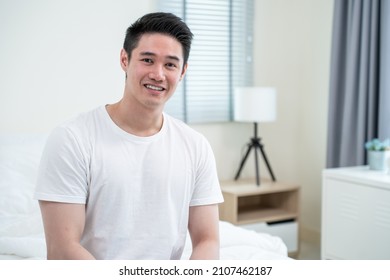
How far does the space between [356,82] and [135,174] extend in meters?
1.85

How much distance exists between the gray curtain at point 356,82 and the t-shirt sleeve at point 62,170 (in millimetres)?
Answer: 1865

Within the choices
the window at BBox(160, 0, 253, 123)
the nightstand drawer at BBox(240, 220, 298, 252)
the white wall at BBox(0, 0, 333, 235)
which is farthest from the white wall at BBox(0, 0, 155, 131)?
the nightstand drawer at BBox(240, 220, 298, 252)

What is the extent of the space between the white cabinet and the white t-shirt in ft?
4.01

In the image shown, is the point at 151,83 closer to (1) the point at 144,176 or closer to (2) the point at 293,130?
(1) the point at 144,176

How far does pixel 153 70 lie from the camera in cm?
132

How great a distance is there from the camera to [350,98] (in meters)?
2.85

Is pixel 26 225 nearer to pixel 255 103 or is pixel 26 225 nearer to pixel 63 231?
pixel 63 231

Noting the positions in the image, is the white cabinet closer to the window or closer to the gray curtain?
the gray curtain

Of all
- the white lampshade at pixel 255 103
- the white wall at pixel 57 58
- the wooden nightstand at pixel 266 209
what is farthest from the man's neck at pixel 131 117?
the white lampshade at pixel 255 103

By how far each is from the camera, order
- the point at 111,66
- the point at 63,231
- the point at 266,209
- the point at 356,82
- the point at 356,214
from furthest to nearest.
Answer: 1. the point at 266,209
2. the point at 356,82
3. the point at 111,66
4. the point at 356,214
5. the point at 63,231

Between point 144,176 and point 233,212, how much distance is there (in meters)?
1.54

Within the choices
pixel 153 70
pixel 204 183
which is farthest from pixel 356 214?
pixel 153 70

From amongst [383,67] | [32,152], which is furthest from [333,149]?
[32,152]

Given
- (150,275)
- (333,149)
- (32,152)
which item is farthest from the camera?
(333,149)
